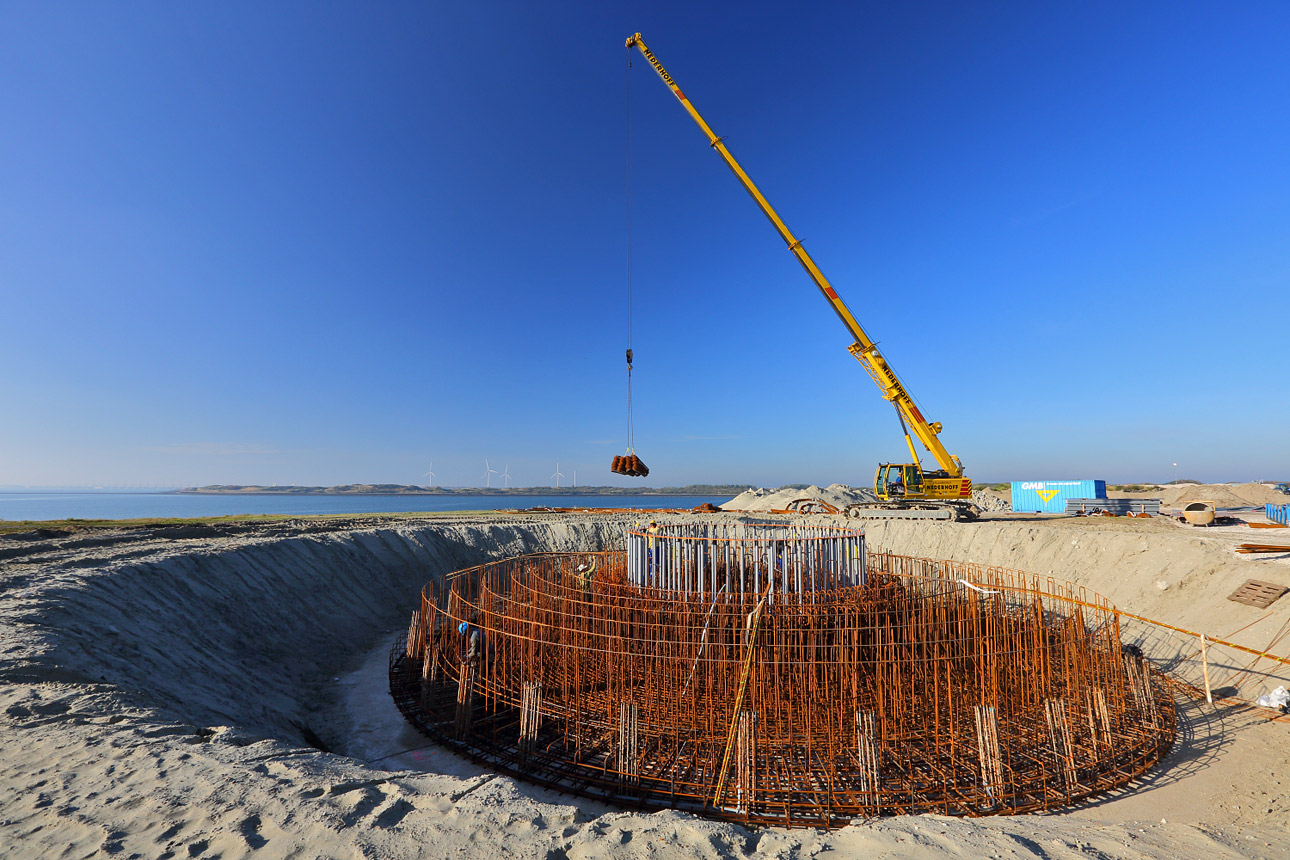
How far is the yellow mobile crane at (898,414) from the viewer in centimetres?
2780

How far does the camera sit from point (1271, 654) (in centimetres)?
1150

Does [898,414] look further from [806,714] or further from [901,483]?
[806,714]

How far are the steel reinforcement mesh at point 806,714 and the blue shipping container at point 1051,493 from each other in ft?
97.8

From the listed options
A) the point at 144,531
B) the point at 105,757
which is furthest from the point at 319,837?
the point at 144,531

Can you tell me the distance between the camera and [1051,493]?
36.4 meters

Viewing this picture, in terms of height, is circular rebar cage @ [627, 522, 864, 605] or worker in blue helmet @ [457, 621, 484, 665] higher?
circular rebar cage @ [627, 522, 864, 605]

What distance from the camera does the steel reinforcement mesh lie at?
7473 millimetres

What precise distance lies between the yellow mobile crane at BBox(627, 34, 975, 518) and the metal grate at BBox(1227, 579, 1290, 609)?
14.9 m

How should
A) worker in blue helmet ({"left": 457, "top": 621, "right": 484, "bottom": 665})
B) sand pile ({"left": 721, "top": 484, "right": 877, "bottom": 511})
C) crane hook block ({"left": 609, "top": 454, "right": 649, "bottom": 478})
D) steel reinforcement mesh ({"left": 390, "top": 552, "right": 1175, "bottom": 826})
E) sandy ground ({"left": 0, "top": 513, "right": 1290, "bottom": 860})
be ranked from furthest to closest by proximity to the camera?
sand pile ({"left": 721, "top": 484, "right": 877, "bottom": 511}) → crane hook block ({"left": 609, "top": 454, "right": 649, "bottom": 478}) → worker in blue helmet ({"left": 457, "top": 621, "right": 484, "bottom": 665}) → steel reinforcement mesh ({"left": 390, "top": 552, "right": 1175, "bottom": 826}) → sandy ground ({"left": 0, "top": 513, "right": 1290, "bottom": 860})

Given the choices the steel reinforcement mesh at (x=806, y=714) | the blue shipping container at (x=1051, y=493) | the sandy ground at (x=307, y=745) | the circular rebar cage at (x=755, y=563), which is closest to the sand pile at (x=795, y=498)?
the blue shipping container at (x=1051, y=493)

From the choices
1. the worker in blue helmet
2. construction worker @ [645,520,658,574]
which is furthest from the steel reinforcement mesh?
construction worker @ [645,520,658,574]

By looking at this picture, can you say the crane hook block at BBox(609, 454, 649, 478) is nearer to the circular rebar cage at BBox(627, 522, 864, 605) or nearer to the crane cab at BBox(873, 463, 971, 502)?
the circular rebar cage at BBox(627, 522, 864, 605)

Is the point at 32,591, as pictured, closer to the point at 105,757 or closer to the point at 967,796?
the point at 105,757

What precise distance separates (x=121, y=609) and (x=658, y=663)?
42.2 ft
